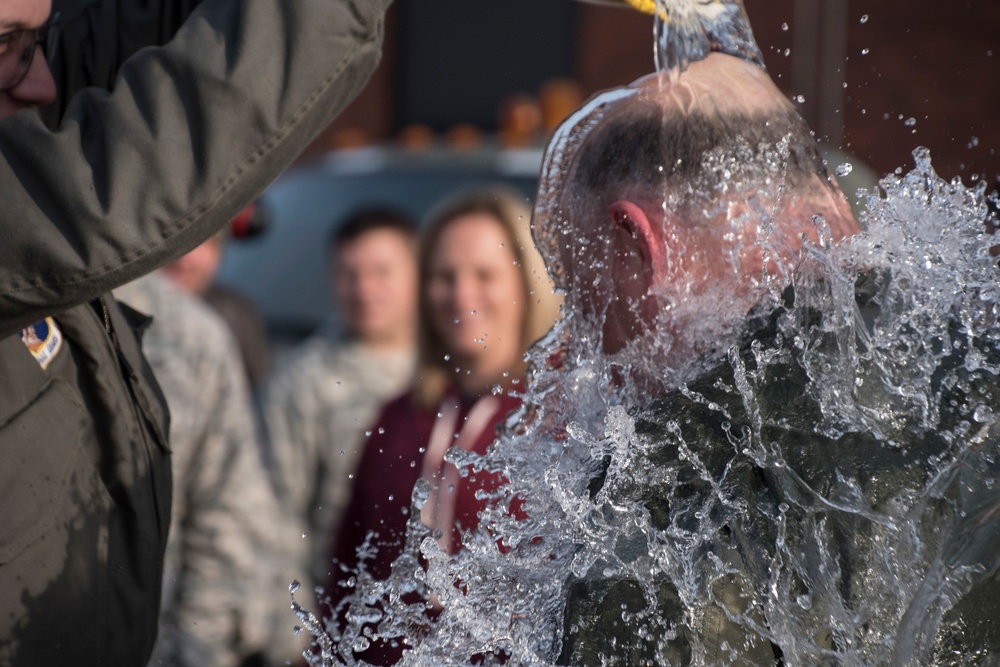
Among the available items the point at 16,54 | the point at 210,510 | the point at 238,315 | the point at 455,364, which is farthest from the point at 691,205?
the point at 238,315

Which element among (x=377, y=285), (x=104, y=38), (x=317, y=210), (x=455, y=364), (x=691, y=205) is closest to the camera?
(x=691, y=205)

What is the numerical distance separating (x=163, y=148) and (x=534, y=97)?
784 centimetres

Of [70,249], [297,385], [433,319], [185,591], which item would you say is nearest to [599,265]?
[70,249]

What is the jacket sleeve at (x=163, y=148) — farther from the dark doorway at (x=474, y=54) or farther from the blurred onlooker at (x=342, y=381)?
the dark doorway at (x=474, y=54)

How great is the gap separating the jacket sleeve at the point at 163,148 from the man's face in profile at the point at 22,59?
31 centimetres

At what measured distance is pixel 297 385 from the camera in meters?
4.60

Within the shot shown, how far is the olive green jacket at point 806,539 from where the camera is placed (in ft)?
4.20

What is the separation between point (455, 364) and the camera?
356cm

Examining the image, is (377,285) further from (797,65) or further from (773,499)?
(773,499)

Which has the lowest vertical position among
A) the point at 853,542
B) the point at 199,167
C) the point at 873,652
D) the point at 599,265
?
the point at 873,652

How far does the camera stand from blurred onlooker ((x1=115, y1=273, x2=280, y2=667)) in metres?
3.88

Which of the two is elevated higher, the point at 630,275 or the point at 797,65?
the point at 630,275

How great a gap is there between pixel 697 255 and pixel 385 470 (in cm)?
176

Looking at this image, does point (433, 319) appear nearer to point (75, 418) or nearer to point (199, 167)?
point (75, 418)
